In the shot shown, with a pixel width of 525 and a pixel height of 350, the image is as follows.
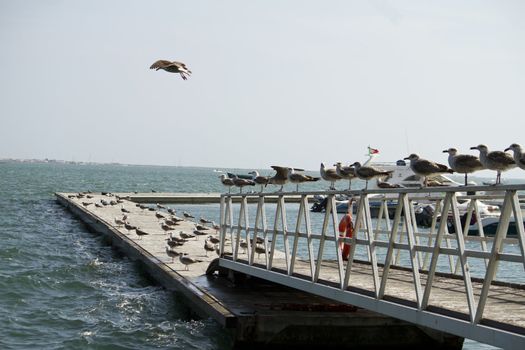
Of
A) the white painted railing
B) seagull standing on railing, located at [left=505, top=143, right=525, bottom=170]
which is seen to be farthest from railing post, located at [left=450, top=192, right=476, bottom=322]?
seagull standing on railing, located at [left=505, top=143, right=525, bottom=170]

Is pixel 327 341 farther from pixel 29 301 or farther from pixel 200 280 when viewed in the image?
pixel 29 301

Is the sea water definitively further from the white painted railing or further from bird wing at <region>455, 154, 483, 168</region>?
bird wing at <region>455, 154, 483, 168</region>

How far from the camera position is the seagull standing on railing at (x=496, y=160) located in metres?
11.3

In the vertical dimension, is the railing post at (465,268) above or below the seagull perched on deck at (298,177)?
below

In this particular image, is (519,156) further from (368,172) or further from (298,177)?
(298,177)

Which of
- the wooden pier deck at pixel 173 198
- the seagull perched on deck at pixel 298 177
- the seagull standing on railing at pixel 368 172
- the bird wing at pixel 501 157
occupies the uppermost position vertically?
the bird wing at pixel 501 157

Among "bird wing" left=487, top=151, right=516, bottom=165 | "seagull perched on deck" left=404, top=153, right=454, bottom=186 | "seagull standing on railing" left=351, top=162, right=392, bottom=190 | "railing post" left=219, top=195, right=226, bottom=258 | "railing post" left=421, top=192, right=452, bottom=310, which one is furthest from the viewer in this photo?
"railing post" left=219, top=195, right=226, bottom=258

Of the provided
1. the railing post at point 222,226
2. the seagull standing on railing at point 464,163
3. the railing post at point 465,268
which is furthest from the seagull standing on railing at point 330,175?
the railing post at point 465,268

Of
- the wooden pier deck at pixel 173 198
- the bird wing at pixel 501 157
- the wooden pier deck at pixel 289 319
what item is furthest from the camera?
the wooden pier deck at pixel 173 198

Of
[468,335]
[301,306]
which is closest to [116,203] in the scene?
[301,306]

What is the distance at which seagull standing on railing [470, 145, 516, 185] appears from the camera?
1133 cm

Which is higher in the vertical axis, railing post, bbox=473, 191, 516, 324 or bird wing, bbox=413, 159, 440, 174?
bird wing, bbox=413, 159, 440, 174

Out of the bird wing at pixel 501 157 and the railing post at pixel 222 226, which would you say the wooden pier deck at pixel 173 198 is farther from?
the bird wing at pixel 501 157

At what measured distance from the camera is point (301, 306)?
48.8 feet
